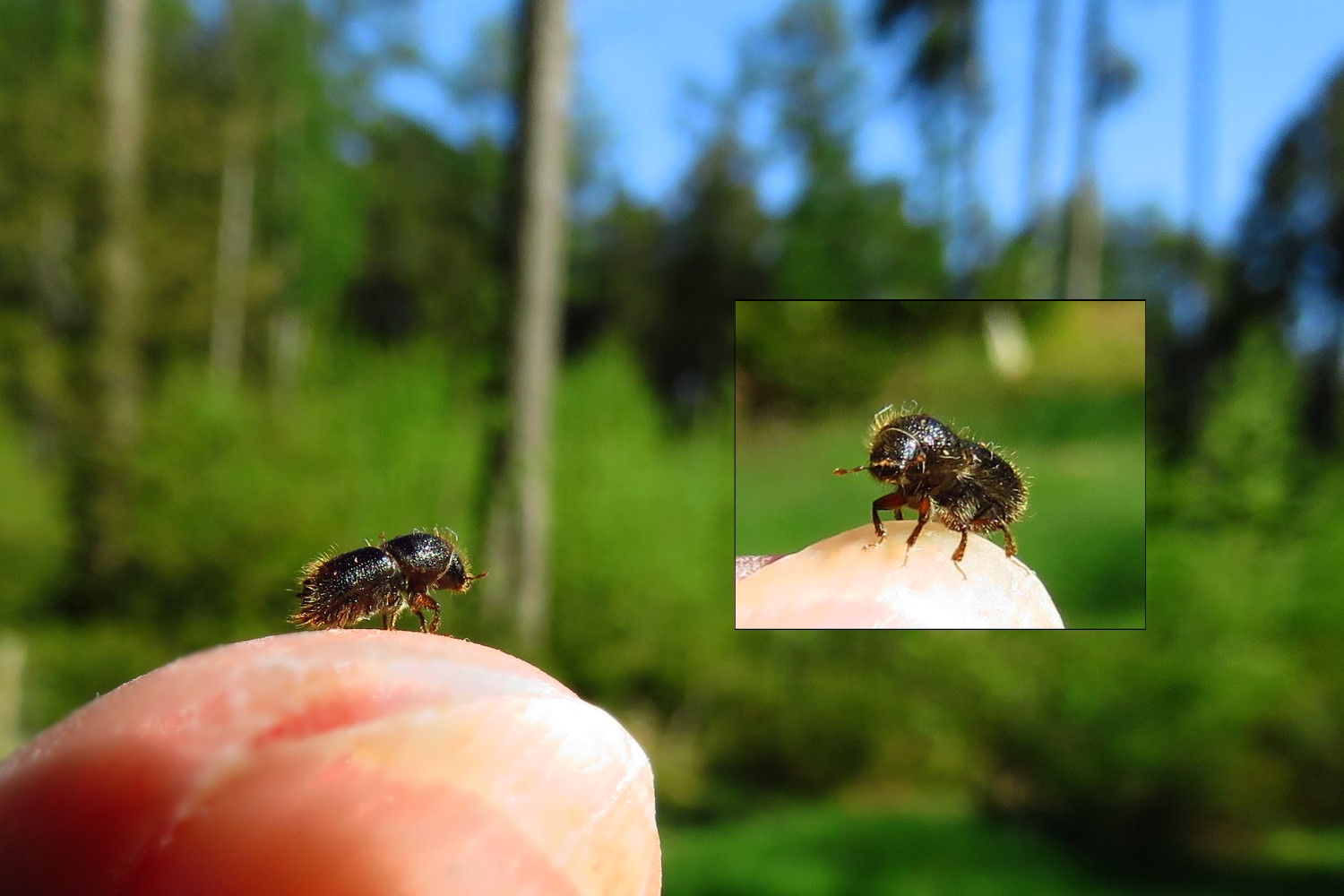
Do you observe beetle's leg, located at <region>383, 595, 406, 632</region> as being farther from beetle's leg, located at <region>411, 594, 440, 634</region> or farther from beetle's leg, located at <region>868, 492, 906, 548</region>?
beetle's leg, located at <region>868, 492, 906, 548</region>

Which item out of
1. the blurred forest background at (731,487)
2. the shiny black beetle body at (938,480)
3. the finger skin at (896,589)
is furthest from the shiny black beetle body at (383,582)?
the blurred forest background at (731,487)

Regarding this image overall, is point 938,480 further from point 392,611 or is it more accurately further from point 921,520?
point 392,611

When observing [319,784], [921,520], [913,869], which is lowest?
[913,869]

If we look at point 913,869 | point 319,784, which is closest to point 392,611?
point 319,784

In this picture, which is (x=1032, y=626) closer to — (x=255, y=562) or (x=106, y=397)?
(x=255, y=562)

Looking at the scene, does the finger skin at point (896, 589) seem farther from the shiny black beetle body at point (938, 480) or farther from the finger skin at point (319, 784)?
the finger skin at point (319, 784)

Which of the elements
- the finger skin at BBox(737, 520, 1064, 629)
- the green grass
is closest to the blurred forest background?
the green grass

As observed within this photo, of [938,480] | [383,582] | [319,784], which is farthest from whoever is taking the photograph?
[938,480]
